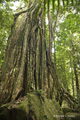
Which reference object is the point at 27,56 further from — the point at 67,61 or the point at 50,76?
the point at 67,61

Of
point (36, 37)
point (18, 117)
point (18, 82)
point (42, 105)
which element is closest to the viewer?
point (18, 117)

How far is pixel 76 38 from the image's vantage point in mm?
7992

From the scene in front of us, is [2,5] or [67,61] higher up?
[2,5]

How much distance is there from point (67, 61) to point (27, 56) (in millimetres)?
6110

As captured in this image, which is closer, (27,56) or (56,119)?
(56,119)

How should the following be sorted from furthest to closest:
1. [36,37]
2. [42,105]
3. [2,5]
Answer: [2,5], [36,37], [42,105]

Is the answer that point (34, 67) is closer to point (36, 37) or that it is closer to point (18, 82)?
point (18, 82)

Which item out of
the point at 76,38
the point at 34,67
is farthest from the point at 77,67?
the point at 34,67

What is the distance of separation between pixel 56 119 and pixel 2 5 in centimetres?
552

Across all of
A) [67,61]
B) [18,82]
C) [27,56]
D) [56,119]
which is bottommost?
[56,119]

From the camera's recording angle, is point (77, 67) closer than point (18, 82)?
No

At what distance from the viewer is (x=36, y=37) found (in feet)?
15.5

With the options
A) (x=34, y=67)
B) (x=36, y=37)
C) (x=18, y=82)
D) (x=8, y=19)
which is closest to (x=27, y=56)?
(x=34, y=67)

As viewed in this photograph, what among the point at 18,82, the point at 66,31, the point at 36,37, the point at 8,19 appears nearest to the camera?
the point at 18,82
